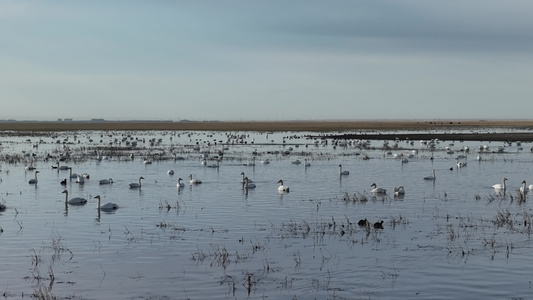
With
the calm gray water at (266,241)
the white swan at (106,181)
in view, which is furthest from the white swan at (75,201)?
the white swan at (106,181)

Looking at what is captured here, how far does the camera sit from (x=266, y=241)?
18766 millimetres

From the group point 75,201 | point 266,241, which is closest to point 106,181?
point 75,201

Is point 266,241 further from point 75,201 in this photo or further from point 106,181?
point 106,181

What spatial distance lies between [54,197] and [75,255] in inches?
491

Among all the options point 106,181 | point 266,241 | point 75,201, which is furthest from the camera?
point 106,181

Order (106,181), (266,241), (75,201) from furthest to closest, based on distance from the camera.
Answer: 1. (106,181)
2. (75,201)
3. (266,241)

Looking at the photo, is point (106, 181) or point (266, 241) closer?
point (266, 241)

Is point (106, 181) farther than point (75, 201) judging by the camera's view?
Yes

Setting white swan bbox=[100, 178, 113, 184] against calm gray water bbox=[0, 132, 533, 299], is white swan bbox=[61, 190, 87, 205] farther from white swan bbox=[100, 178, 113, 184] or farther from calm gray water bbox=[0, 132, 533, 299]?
white swan bbox=[100, 178, 113, 184]

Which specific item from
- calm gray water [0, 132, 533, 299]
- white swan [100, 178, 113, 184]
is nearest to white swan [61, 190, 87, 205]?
calm gray water [0, 132, 533, 299]

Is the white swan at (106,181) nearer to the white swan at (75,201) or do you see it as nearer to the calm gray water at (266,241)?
the calm gray water at (266,241)

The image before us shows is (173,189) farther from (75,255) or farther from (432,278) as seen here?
(432,278)

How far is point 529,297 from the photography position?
1317 cm

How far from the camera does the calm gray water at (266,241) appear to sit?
14.1 meters
